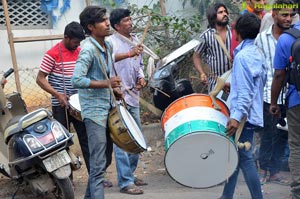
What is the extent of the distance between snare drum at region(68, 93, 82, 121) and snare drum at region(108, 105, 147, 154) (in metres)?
0.77

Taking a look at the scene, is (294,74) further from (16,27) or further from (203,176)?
(16,27)

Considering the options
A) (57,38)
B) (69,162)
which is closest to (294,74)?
(69,162)

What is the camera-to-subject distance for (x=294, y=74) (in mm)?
4414

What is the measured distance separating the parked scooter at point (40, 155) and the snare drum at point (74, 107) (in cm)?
27

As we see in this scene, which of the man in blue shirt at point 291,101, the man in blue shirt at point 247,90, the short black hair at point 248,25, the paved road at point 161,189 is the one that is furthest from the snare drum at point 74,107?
the man in blue shirt at point 291,101

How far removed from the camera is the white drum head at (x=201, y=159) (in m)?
4.54

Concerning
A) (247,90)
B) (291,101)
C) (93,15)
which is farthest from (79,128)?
(291,101)

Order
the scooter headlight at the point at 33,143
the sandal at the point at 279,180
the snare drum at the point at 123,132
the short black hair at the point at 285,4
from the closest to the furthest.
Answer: the snare drum at the point at 123,132 < the scooter headlight at the point at 33,143 < the short black hair at the point at 285,4 < the sandal at the point at 279,180

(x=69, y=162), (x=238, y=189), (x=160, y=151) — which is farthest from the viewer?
(x=160, y=151)

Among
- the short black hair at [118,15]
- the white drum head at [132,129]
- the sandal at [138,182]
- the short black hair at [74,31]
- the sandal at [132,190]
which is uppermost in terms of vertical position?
the short black hair at [118,15]

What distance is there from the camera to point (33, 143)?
16.4 feet

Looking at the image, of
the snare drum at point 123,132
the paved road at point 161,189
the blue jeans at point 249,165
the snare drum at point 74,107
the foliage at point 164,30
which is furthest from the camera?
the foliage at point 164,30

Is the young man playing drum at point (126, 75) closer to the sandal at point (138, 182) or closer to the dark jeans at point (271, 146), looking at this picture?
the sandal at point (138, 182)

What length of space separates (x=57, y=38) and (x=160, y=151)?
7.46ft
